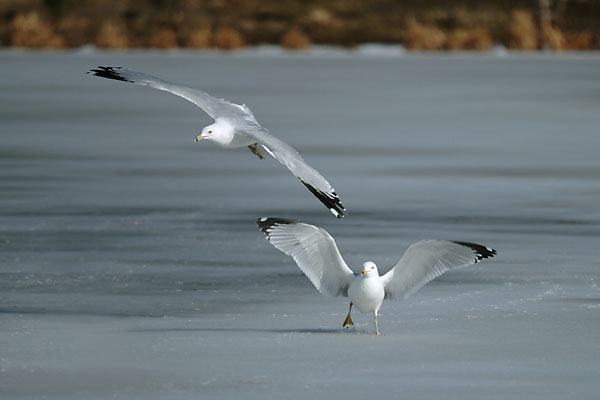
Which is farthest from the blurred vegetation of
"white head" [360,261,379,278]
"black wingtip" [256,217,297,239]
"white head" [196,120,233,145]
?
"white head" [360,261,379,278]

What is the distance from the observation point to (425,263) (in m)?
6.78

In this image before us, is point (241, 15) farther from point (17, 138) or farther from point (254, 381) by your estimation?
point (254, 381)

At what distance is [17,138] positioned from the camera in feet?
53.9

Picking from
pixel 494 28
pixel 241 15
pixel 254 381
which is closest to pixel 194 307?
pixel 254 381

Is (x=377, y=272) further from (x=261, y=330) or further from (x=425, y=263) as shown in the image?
(x=261, y=330)

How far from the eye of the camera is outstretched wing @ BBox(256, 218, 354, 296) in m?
6.80

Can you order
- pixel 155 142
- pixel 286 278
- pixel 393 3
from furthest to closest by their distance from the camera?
pixel 393 3, pixel 155 142, pixel 286 278

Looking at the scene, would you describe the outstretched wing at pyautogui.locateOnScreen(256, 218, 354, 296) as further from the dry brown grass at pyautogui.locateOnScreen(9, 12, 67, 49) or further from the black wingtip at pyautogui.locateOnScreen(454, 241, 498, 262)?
the dry brown grass at pyautogui.locateOnScreen(9, 12, 67, 49)

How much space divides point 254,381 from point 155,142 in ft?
35.7

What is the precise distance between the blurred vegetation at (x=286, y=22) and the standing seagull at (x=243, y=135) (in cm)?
3258

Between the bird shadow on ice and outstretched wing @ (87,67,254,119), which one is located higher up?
outstretched wing @ (87,67,254,119)

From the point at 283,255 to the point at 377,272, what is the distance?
2.41m

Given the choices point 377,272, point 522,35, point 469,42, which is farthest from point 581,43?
point 377,272

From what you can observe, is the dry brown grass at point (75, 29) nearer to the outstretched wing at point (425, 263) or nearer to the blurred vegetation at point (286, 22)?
the blurred vegetation at point (286, 22)
